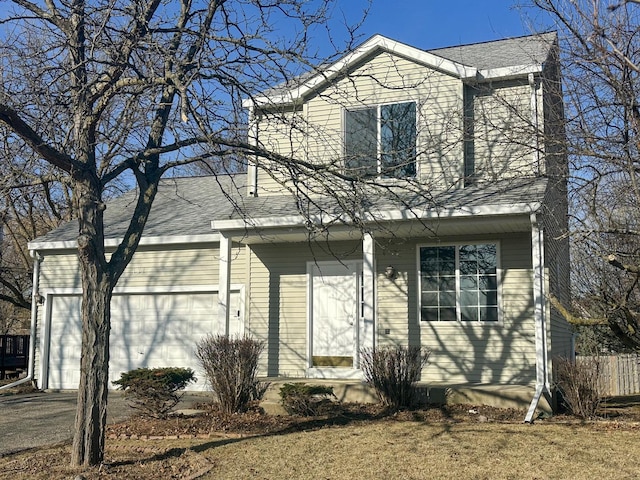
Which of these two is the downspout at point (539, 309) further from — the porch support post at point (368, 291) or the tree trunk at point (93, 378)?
the tree trunk at point (93, 378)

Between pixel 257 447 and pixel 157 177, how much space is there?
125 inches

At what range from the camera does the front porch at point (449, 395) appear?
923 centimetres

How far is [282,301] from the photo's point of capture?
1216 centimetres

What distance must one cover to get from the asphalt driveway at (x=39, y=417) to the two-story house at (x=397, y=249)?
4.39ft

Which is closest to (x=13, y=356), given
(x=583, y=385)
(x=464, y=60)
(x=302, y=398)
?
(x=302, y=398)

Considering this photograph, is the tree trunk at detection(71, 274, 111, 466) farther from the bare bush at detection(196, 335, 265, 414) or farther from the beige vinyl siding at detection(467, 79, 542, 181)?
the beige vinyl siding at detection(467, 79, 542, 181)

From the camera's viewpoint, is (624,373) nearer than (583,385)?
No

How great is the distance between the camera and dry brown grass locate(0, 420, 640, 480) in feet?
20.4

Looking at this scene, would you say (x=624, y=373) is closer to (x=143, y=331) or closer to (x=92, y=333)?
(x=143, y=331)

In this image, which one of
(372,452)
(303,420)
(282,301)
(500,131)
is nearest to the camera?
(372,452)

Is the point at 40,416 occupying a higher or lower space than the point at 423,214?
lower

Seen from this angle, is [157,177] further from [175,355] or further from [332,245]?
[175,355]

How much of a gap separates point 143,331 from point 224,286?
112 inches

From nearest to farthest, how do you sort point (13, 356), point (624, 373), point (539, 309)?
point (539, 309) < point (624, 373) < point (13, 356)
